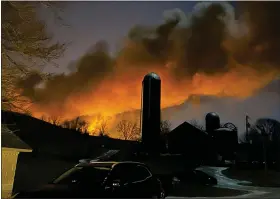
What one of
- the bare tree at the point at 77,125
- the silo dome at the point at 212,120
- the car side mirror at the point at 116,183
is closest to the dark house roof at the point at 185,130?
the silo dome at the point at 212,120

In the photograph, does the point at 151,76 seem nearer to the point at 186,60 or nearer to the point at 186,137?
the point at 186,60

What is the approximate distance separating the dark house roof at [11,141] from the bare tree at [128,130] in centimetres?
87

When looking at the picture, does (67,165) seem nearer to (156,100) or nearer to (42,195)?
(42,195)

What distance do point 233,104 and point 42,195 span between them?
198 cm

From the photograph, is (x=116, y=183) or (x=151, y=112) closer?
(x=116, y=183)

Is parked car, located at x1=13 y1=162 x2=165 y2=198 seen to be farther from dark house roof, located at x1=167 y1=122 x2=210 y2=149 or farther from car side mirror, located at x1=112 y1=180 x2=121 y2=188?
dark house roof, located at x1=167 y1=122 x2=210 y2=149

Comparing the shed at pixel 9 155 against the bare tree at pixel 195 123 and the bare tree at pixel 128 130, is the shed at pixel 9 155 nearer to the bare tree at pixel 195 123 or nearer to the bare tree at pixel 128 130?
the bare tree at pixel 128 130

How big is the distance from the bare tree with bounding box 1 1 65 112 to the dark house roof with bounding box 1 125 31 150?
47cm

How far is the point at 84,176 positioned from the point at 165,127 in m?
0.89

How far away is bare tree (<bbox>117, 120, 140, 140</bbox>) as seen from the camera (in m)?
3.40

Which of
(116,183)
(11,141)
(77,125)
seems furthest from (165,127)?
(11,141)

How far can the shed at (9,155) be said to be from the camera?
3.26m

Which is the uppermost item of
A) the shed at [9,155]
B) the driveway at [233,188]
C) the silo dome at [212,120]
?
the silo dome at [212,120]

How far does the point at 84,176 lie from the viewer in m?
3.23
